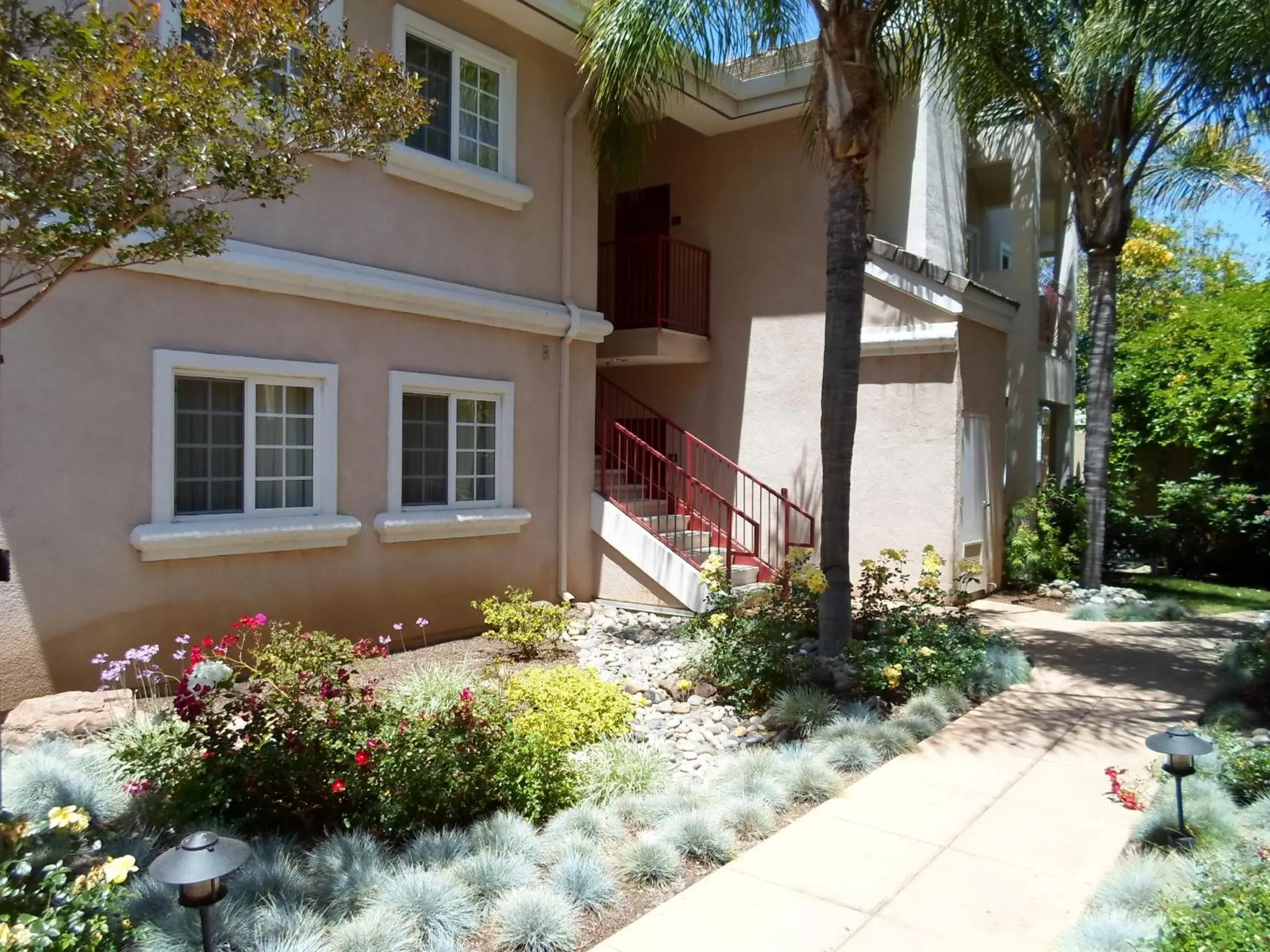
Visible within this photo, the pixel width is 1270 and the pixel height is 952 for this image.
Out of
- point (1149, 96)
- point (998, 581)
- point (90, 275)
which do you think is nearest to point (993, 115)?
point (1149, 96)

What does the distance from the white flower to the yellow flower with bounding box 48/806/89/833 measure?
1.39 meters

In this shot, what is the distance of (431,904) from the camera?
12.6 ft

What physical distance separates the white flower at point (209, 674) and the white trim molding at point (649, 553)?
5932mm

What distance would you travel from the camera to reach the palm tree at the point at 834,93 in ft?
25.0

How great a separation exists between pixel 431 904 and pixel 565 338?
766 cm

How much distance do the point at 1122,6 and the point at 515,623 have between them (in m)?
9.52

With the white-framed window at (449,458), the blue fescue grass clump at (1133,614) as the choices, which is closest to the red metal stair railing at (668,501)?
the white-framed window at (449,458)

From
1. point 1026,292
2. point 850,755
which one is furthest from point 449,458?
point 1026,292

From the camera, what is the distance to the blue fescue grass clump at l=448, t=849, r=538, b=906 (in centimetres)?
406

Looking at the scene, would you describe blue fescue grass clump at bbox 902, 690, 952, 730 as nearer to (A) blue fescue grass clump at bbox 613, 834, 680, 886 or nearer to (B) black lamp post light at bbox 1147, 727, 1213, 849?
(B) black lamp post light at bbox 1147, 727, 1213, 849

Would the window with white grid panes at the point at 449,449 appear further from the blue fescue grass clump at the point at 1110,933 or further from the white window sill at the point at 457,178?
the blue fescue grass clump at the point at 1110,933

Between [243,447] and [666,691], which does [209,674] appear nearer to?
[243,447]

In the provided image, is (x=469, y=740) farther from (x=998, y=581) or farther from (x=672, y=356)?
(x=998, y=581)

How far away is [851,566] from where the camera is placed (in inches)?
476
